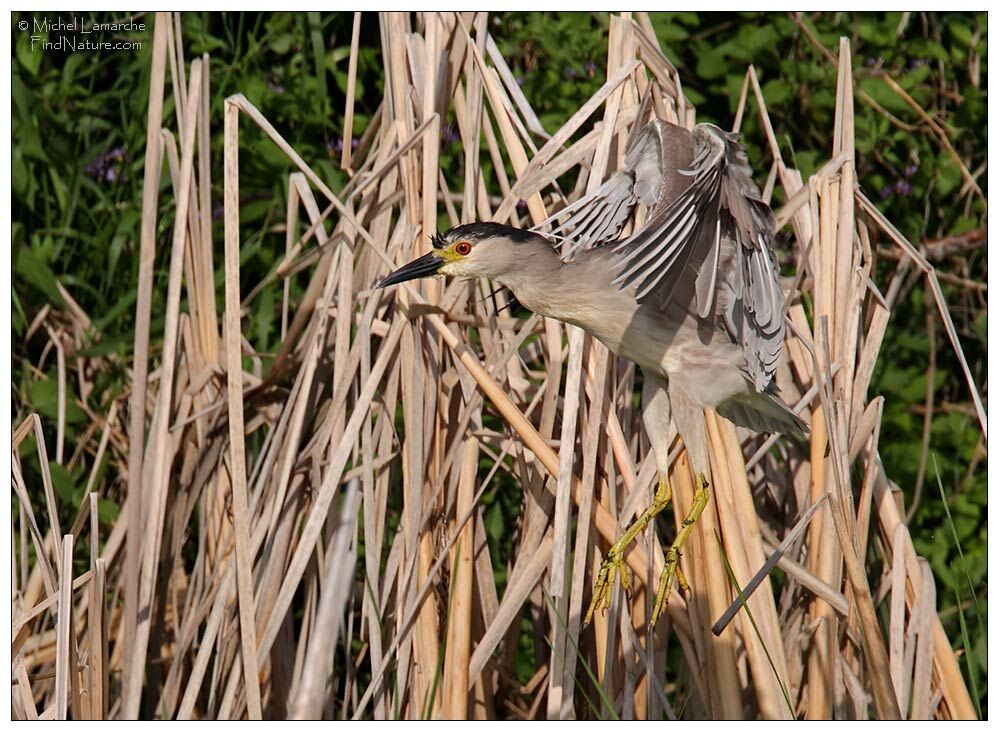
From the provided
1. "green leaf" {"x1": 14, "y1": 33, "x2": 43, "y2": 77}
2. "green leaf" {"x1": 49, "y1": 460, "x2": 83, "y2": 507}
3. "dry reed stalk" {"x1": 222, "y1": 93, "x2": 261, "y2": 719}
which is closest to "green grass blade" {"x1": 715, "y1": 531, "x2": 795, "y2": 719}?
"dry reed stalk" {"x1": 222, "y1": 93, "x2": 261, "y2": 719}

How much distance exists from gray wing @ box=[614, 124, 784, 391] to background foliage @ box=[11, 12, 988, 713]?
2.75ft

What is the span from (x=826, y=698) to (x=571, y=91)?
1589 millimetres

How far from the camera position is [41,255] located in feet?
8.50

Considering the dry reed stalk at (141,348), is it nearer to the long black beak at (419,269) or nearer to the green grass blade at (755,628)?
the long black beak at (419,269)

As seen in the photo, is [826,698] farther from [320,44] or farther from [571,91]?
[320,44]

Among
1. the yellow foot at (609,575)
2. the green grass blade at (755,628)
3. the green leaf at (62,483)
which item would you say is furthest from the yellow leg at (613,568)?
the green leaf at (62,483)

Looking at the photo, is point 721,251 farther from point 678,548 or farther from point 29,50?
point 29,50

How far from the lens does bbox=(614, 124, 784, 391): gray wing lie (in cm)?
149

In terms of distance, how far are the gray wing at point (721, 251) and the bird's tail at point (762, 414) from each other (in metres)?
0.05

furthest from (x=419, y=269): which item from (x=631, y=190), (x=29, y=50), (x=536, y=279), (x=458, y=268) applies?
(x=29, y=50)

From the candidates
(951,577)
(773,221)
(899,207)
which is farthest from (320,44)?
(951,577)

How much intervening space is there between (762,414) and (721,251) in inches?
12.3

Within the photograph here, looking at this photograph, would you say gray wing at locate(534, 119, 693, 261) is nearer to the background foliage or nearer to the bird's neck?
the bird's neck

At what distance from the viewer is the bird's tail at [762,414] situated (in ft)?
5.81
